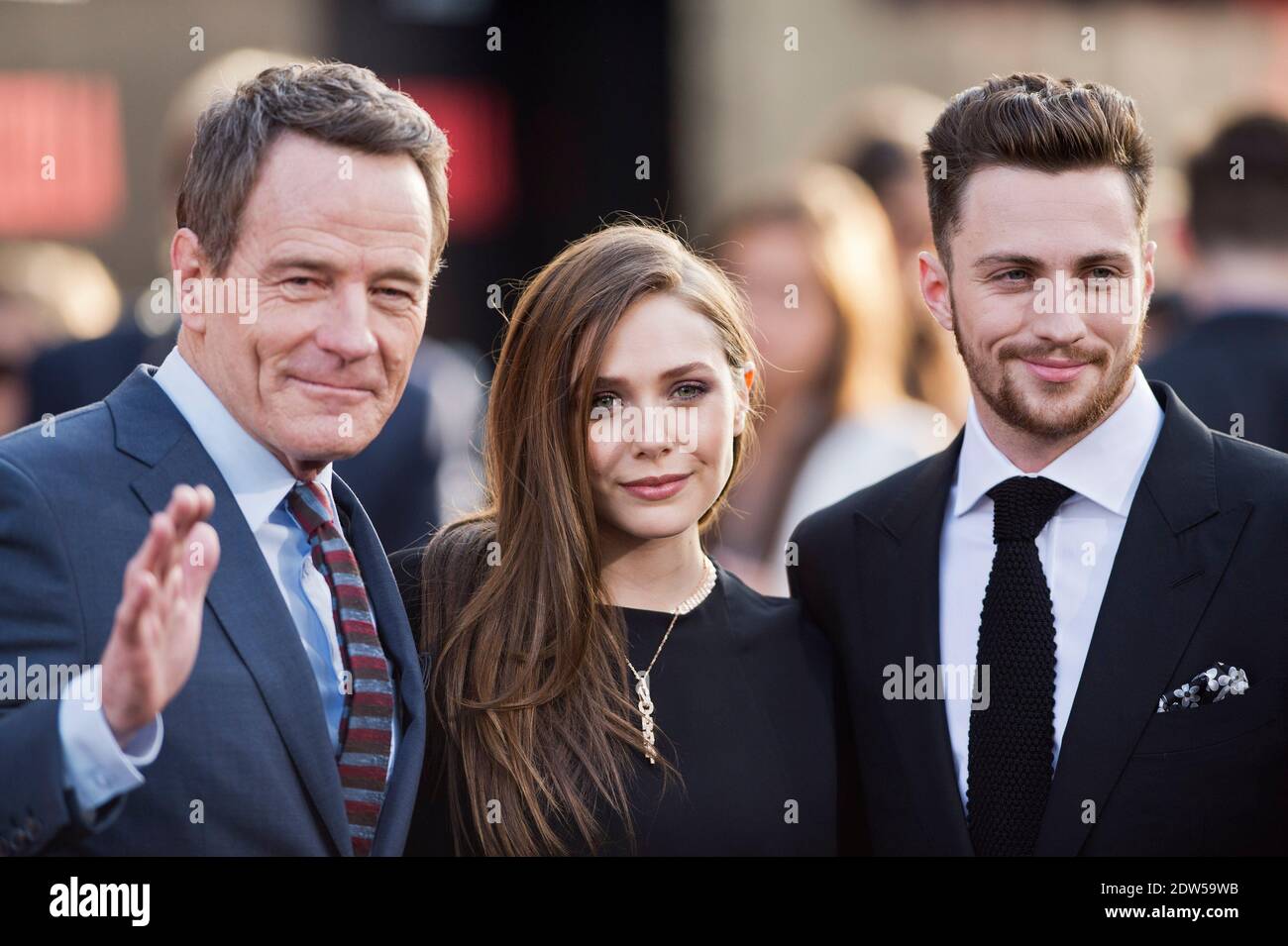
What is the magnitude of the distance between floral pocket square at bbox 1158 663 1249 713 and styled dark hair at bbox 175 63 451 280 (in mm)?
1666

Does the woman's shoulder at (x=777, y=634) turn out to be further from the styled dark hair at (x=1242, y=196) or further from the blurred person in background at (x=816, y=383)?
the styled dark hair at (x=1242, y=196)

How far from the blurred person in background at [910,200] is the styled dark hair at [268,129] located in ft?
6.94

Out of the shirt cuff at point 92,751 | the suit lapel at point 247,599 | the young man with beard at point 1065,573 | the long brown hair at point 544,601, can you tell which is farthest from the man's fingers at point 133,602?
the young man with beard at point 1065,573

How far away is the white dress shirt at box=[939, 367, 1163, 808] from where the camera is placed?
9.58 feet

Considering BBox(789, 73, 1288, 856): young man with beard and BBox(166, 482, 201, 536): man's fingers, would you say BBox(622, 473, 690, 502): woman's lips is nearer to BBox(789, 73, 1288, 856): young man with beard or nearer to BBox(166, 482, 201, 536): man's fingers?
BBox(789, 73, 1288, 856): young man with beard

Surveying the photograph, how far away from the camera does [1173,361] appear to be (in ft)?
12.4

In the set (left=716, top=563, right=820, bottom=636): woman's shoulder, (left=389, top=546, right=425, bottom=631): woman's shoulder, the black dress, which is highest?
(left=389, top=546, right=425, bottom=631): woman's shoulder

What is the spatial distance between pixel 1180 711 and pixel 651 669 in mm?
967

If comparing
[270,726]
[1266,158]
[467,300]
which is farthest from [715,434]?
[467,300]

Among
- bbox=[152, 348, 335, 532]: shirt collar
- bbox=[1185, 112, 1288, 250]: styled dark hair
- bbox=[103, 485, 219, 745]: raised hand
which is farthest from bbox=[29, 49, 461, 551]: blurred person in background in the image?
bbox=[1185, 112, 1288, 250]: styled dark hair

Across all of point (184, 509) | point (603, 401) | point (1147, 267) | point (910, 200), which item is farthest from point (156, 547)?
point (910, 200)

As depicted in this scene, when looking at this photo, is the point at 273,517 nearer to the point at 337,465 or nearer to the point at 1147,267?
the point at 337,465

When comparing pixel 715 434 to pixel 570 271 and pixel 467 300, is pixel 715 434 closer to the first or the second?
pixel 570 271

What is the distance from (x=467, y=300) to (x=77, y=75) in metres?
1.64
